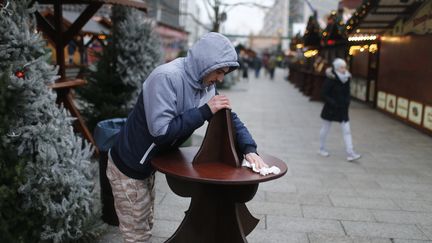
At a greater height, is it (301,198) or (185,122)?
(185,122)

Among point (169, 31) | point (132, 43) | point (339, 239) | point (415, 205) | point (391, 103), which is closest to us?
point (339, 239)

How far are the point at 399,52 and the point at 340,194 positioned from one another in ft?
26.6

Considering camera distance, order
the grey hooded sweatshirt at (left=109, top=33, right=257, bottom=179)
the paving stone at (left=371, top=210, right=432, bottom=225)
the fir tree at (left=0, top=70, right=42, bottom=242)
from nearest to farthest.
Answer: the grey hooded sweatshirt at (left=109, top=33, right=257, bottom=179) < the fir tree at (left=0, top=70, right=42, bottom=242) < the paving stone at (left=371, top=210, right=432, bottom=225)

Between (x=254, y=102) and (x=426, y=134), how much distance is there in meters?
7.80

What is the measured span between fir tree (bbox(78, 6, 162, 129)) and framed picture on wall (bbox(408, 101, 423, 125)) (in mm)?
6645

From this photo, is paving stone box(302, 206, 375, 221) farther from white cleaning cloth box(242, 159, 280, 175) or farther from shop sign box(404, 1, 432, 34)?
shop sign box(404, 1, 432, 34)

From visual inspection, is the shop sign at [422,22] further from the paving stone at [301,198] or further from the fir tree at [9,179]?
the fir tree at [9,179]

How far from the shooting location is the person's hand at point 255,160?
114 inches

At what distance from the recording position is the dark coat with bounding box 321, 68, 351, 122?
8.02 metres

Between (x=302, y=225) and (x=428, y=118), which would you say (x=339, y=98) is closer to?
(x=428, y=118)

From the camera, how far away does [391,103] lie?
13.2 metres

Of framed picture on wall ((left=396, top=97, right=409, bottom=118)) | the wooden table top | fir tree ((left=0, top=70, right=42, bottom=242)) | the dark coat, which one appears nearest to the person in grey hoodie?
the wooden table top

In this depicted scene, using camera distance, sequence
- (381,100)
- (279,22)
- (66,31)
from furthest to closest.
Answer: (279,22), (381,100), (66,31)

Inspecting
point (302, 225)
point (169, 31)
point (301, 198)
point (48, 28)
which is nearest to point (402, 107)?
point (301, 198)
